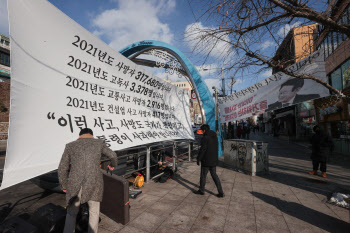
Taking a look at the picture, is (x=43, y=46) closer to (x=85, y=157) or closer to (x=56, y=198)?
(x=85, y=157)

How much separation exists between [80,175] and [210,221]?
8.99 ft

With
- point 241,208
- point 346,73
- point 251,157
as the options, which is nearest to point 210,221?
point 241,208

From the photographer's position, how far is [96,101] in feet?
12.0

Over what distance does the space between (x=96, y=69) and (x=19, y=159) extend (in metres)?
2.17

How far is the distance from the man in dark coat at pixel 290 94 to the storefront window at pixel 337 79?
10.1 metres

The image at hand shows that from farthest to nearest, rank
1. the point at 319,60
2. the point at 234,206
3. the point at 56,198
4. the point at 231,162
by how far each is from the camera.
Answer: the point at 231,162 < the point at 319,60 < the point at 56,198 < the point at 234,206

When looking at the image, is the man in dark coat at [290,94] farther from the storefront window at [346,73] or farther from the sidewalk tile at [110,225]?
the storefront window at [346,73]

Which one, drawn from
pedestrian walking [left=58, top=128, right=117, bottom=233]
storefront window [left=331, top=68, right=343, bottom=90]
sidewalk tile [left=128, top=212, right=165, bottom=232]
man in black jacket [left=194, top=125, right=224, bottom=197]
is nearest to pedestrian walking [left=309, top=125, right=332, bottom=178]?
man in black jacket [left=194, top=125, right=224, bottom=197]

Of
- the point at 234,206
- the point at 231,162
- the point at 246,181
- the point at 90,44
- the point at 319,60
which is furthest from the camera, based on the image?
the point at 231,162

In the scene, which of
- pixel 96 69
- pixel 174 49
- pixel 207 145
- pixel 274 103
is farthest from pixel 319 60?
pixel 174 49

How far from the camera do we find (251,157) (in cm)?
678

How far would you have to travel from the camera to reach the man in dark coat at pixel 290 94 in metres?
5.79

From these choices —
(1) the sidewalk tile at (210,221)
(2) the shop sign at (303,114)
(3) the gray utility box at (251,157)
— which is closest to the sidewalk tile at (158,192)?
(1) the sidewalk tile at (210,221)

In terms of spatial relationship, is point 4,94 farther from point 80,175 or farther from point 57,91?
point 80,175
